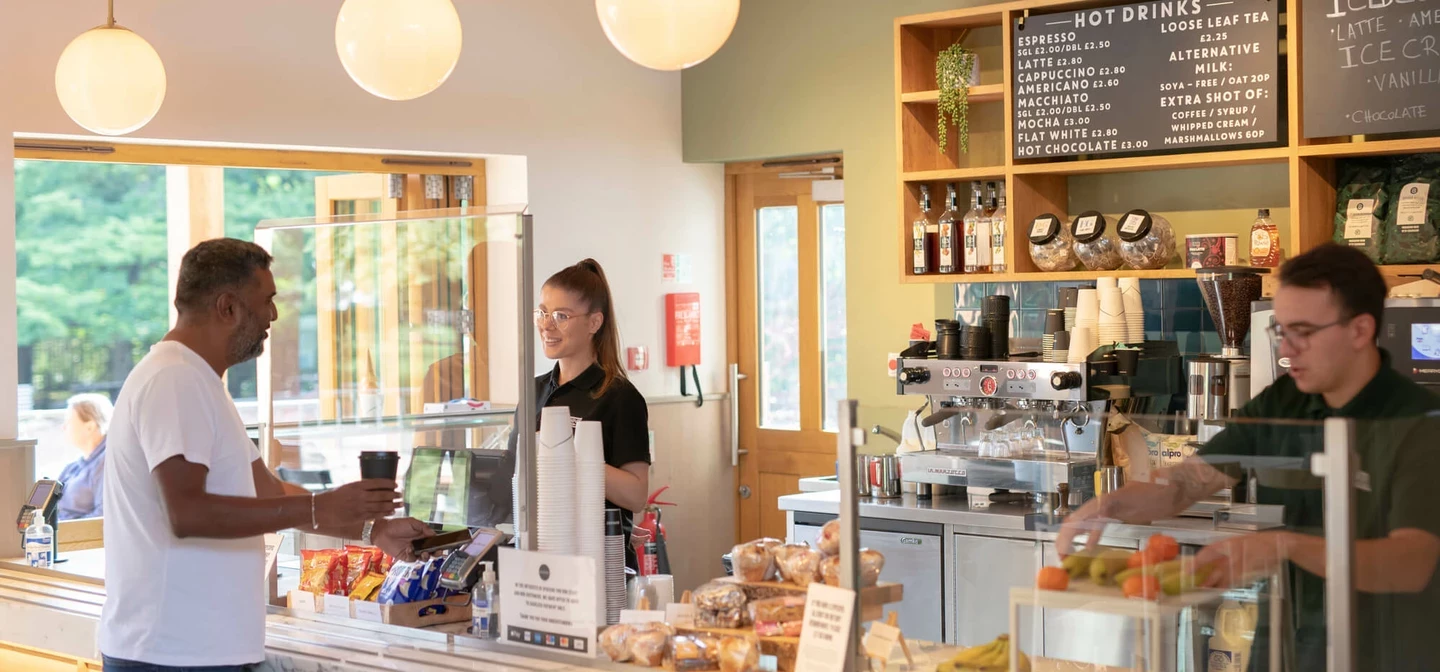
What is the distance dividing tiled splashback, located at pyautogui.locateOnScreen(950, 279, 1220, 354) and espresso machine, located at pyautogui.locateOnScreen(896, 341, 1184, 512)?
148 mm

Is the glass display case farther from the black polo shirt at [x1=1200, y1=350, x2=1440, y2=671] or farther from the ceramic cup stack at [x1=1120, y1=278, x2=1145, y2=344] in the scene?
the ceramic cup stack at [x1=1120, y1=278, x2=1145, y2=344]

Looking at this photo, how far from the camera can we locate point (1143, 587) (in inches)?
69.5

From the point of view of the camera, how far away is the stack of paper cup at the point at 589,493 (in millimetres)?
2443

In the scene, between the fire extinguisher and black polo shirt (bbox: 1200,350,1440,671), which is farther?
the fire extinguisher

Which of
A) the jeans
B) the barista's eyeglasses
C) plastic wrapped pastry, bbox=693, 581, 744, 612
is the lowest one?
the jeans

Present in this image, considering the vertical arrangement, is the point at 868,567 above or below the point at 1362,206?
below

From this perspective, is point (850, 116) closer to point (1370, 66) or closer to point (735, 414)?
point (735, 414)

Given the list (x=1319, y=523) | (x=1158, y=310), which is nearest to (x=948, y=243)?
(x=1158, y=310)

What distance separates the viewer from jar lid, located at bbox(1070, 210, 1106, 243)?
4648 millimetres

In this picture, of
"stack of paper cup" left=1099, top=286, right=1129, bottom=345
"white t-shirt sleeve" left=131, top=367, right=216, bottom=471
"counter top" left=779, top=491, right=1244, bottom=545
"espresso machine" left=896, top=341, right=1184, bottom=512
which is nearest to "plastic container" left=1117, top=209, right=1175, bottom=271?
"stack of paper cup" left=1099, top=286, right=1129, bottom=345

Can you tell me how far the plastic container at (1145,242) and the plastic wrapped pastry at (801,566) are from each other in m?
2.71

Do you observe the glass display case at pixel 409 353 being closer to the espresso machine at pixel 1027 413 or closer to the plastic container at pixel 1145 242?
the espresso machine at pixel 1027 413

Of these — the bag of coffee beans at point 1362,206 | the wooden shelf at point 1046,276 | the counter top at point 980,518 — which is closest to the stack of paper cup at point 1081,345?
the wooden shelf at point 1046,276

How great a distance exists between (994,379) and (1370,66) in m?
1.45
